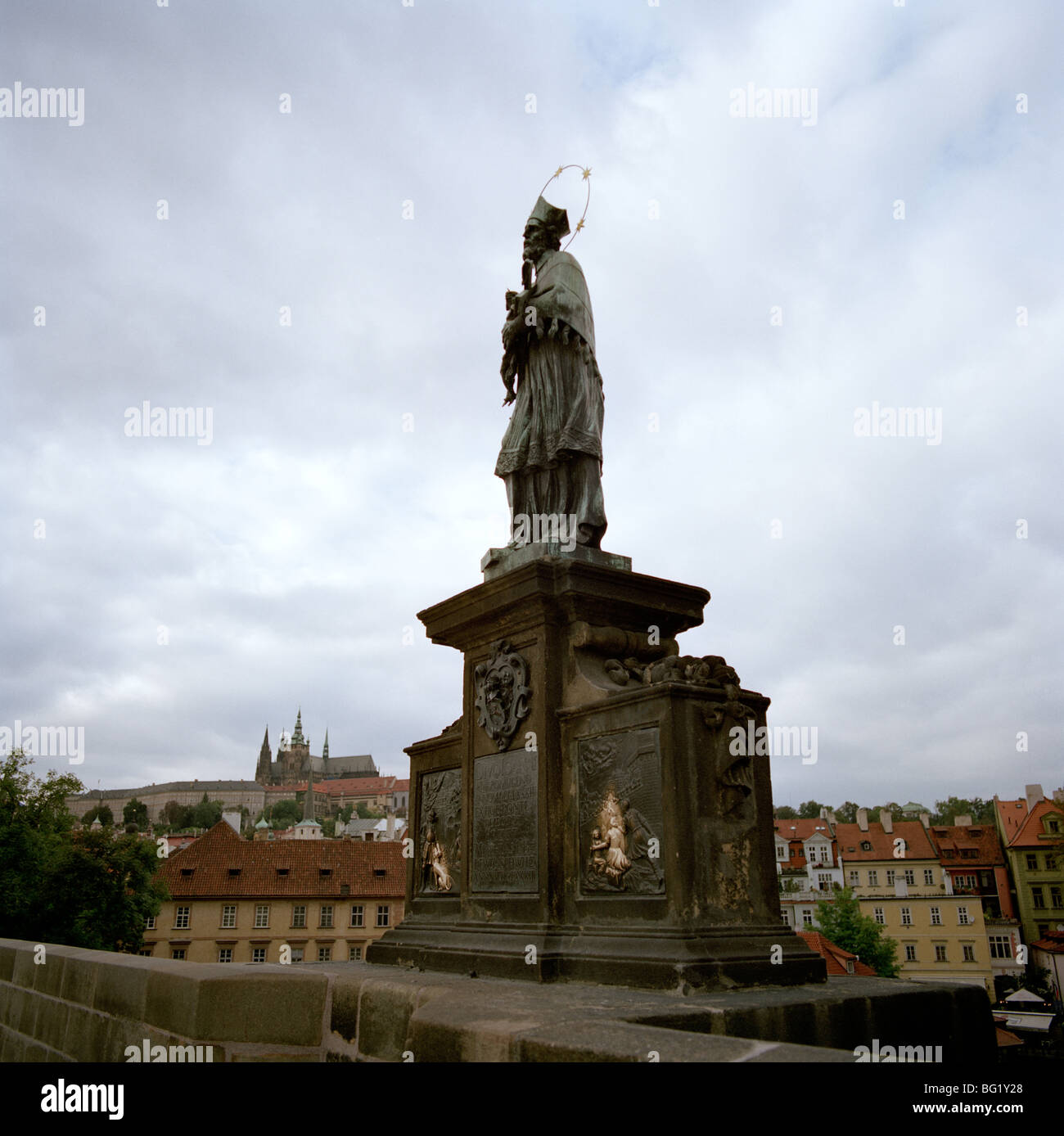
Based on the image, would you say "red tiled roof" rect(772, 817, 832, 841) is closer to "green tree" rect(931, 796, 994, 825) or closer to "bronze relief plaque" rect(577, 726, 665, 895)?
"green tree" rect(931, 796, 994, 825)

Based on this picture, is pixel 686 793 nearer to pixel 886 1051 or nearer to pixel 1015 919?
pixel 886 1051

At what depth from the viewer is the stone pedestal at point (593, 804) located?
498cm

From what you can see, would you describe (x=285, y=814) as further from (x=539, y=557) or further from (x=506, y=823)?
(x=539, y=557)

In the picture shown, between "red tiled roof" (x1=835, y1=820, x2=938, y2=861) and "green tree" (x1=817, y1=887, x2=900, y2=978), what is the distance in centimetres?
923

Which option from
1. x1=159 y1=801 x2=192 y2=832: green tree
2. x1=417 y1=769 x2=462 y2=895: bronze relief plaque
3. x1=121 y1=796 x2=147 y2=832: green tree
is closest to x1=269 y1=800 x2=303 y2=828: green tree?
x1=159 y1=801 x2=192 y2=832: green tree

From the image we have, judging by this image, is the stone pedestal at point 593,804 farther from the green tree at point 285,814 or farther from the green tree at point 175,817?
the green tree at point 175,817

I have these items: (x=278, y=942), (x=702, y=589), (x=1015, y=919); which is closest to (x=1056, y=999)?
(x=1015, y=919)

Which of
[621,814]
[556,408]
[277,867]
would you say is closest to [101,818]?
[277,867]

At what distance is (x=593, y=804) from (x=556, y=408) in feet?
9.83

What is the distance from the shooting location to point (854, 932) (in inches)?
1506

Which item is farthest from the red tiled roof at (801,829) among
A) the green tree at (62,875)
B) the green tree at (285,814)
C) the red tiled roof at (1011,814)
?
the green tree at (285,814)
